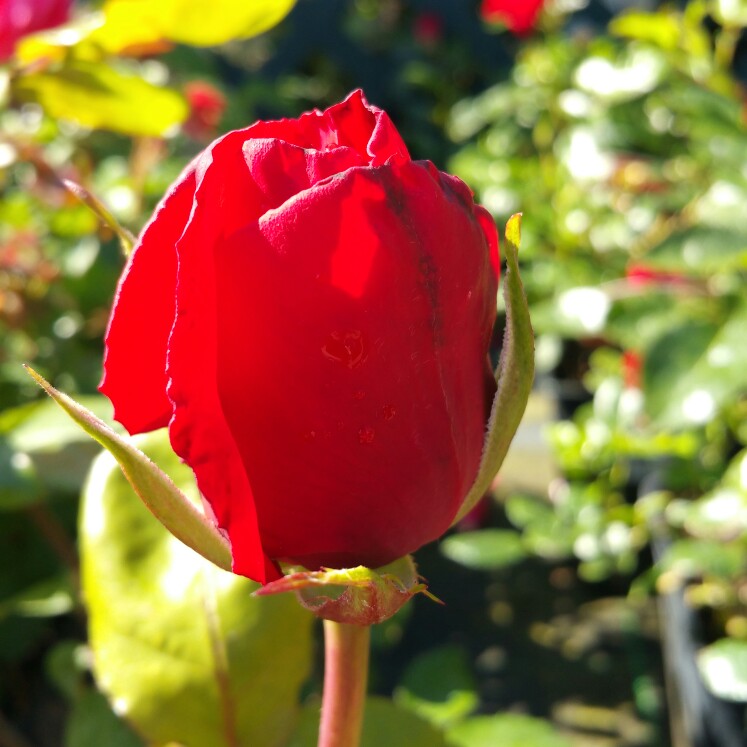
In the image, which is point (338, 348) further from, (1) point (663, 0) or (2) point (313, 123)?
(1) point (663, 0)

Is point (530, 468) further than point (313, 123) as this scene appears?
Yes

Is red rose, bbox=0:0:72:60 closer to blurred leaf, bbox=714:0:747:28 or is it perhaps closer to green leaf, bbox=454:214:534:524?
green leaf, bbox=454:214:534:524

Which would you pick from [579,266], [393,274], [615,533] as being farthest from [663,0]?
[393,274]

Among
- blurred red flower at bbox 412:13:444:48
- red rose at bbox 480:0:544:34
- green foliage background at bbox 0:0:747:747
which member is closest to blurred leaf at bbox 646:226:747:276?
green foliage background at bbox 0:0:747:747

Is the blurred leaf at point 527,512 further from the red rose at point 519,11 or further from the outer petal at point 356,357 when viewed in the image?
the red rose at point 519,11

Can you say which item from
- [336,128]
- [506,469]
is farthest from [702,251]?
[506,469]

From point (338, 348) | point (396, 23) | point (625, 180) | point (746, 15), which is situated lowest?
point (396, 23)
